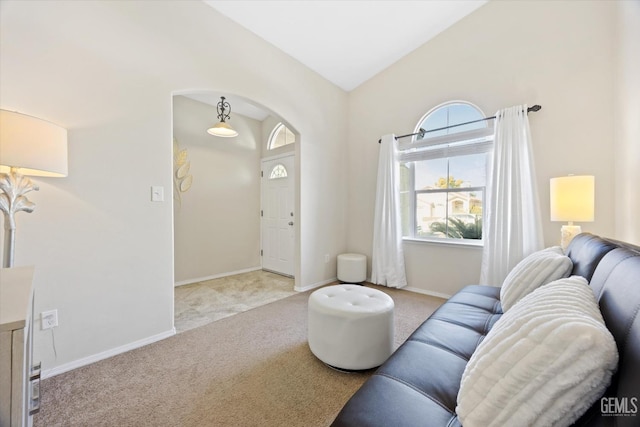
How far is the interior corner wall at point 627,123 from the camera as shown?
174cm

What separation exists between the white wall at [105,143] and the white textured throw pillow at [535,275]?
2527 millimetres

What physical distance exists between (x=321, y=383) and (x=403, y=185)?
105 inches

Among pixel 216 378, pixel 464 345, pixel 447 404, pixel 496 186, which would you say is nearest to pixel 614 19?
pixel 496 186

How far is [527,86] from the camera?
2537 millimetres

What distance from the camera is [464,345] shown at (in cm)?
123

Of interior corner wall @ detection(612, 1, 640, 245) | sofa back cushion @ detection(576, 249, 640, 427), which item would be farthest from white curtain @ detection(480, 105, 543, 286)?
sofa back cushion @ detection(576, 249, 640, 427)

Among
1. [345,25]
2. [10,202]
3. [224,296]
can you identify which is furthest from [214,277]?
[345,25]

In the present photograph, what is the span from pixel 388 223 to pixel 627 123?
220 centimetres

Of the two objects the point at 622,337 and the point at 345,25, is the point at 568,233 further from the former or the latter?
the point at 345,25

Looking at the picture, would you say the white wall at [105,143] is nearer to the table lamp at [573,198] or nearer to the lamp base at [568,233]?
the table lamp at [573,198]

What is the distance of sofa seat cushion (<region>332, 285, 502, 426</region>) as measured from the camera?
80 centimetres

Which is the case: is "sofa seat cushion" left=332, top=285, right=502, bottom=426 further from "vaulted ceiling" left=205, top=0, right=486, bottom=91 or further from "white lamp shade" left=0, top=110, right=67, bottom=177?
"vaulted ceiling" left=205, top=0, right=486, bottom=91

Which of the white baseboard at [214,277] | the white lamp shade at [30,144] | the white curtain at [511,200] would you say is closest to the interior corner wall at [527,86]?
the white curtain at [511,200]

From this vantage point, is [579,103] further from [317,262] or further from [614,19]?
[317,262]
